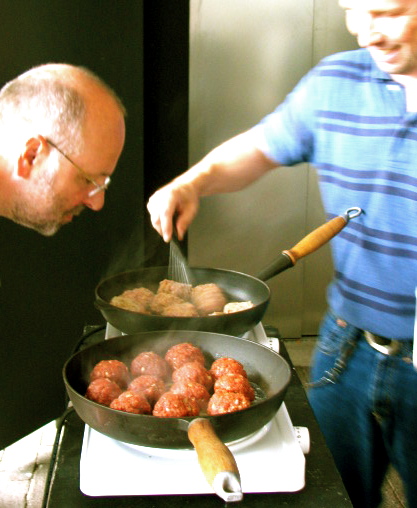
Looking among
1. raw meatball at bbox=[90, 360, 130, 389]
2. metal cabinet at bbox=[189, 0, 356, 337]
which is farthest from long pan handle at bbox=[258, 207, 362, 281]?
metal cabinet at bbox=[189, 0, 356, 337]

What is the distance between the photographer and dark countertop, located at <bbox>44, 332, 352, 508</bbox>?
105 centimetres

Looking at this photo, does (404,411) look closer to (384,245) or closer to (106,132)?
(384,245)

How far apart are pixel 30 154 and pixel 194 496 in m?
0.83

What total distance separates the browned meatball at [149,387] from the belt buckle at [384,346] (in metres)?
0.53

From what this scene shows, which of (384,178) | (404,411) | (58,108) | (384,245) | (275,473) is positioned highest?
(58,108)

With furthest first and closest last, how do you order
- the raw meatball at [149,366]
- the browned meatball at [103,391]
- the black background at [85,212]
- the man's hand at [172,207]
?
the black background at [85,212] → the man's hand at [172,207] → the raw meatball at [149,366] → the browned meatball at [103,391]

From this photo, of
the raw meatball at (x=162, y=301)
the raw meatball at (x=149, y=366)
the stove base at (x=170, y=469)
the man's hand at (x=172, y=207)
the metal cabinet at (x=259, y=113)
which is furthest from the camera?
the metal cabinet at (x=259, y=113)

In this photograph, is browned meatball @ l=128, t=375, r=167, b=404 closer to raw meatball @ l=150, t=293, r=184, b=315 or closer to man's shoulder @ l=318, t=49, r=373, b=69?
raw meatball @ l=150, t=293, r=184, b=315

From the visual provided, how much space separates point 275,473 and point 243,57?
2650mm

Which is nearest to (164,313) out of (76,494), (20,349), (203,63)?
(76,494)

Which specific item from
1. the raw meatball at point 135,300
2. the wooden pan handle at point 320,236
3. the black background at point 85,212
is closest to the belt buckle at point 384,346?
the wooden pan handle at point 320,236

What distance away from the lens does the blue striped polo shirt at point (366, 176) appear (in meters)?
1.38

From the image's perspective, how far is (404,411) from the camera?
4.74 ft

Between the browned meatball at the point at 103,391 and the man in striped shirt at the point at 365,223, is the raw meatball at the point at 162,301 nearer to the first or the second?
the man in striped shirt at the point at 365,223
